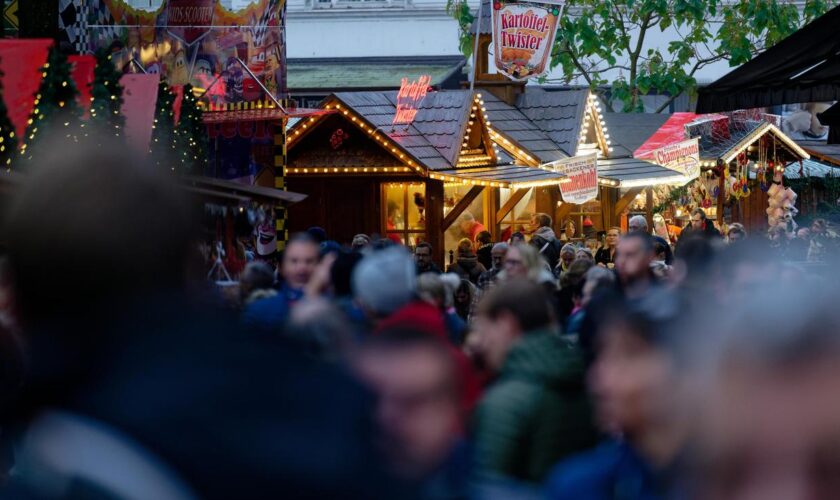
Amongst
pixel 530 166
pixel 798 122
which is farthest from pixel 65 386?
pixel 798 122

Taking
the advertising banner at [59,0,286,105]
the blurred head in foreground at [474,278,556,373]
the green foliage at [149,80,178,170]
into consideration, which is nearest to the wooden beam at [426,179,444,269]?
the advertising banner at [59,0,286,105]

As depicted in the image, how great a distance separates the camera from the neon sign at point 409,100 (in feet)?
72.2

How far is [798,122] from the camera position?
3922 cm

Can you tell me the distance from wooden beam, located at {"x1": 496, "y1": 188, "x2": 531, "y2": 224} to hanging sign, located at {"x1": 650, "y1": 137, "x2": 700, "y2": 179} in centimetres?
477

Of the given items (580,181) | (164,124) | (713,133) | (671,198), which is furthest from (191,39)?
(713,133)

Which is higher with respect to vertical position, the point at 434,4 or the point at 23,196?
the point at 434,4

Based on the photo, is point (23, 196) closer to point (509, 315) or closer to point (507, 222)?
point (509, 315)

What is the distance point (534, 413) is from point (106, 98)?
8.66 metres

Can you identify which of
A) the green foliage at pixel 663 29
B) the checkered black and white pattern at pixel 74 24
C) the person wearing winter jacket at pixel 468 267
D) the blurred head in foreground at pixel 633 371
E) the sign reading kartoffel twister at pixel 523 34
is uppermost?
the green foliage at pixel 663 29

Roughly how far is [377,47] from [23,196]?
128 ft

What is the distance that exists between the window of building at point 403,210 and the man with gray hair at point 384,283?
15.9 meters

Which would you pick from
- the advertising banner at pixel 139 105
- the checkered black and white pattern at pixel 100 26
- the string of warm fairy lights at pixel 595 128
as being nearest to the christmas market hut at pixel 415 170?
the string of warm fairy lights at pixel 595 128

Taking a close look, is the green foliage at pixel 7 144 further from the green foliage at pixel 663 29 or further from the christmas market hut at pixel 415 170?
the green foliage at pixel 663 29

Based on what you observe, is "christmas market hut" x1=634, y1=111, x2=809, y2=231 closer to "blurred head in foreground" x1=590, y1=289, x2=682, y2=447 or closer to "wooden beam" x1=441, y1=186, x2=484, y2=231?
"wooden beam" x1=441, y1=186, x2=484, y2=231
